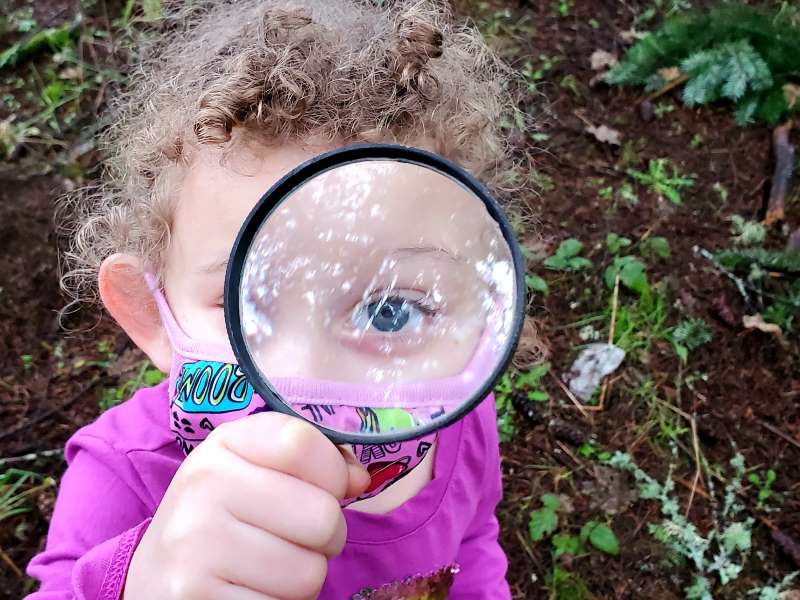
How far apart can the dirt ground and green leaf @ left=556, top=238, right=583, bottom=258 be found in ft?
0.18

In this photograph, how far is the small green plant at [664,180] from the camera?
4387 millimetres

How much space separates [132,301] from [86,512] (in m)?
0.63

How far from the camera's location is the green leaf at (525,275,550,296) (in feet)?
13.0

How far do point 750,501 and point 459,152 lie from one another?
103 inches

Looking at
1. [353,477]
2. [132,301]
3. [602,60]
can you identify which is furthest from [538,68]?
[353,477]

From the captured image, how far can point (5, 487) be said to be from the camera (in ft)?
11.2

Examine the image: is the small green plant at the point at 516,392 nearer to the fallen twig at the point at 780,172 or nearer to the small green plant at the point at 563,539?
the small green plant at the point at 563,539

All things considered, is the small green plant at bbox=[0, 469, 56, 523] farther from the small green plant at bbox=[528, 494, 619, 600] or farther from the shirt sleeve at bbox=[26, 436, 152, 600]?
the small green plant at bbox=[528, 494, 619, 600]

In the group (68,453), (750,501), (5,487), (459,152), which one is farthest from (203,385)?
(750,501)

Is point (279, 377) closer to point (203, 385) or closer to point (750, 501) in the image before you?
point (203, 385)

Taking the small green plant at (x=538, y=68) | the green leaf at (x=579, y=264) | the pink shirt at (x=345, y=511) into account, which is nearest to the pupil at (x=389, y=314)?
the pink shirt at (x=345, y=511)

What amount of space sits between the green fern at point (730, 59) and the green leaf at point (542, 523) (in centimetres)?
267

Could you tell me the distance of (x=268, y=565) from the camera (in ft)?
4.21

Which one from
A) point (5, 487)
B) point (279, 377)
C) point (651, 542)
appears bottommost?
point (651, 542)
